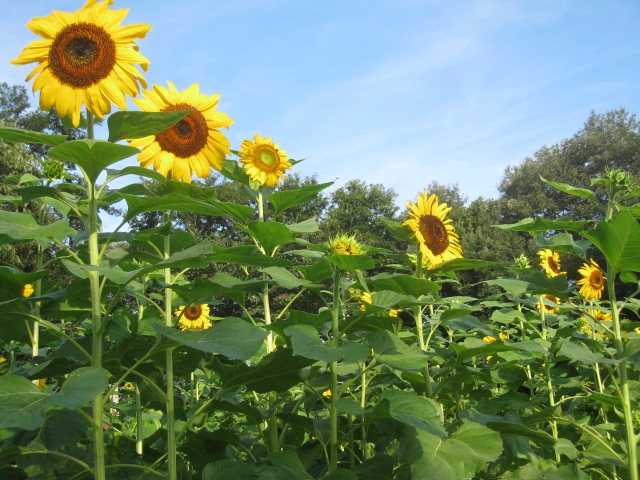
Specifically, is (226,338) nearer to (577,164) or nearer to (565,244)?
(565,244)

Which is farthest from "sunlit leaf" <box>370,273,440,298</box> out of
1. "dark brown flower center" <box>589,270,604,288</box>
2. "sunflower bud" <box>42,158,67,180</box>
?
"dark brown flower center" <box>589,270,604,288</box>

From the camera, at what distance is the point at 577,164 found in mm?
30719

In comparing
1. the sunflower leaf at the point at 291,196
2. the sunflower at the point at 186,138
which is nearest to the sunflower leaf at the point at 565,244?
the sunflower leaf at the point at 291,196

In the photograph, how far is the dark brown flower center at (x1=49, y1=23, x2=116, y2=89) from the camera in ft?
5.13

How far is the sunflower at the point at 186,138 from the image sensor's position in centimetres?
189

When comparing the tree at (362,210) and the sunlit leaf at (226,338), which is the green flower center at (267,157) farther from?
the tree at (362,210)

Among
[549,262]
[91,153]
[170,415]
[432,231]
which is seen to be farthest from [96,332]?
[549,262]

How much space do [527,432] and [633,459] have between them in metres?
0.48

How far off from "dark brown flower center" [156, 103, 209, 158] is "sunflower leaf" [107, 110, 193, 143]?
0.40 meters

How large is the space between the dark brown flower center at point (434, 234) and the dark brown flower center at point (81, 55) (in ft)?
4.74

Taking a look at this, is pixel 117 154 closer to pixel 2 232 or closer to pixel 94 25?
pixel 2 232

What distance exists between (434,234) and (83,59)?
5.16ft

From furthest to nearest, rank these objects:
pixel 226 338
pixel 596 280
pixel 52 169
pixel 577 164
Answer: pixel 577 164, pixel 596 280, pixel 52 169, pixel 226 338

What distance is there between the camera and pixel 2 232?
4.33 ft
